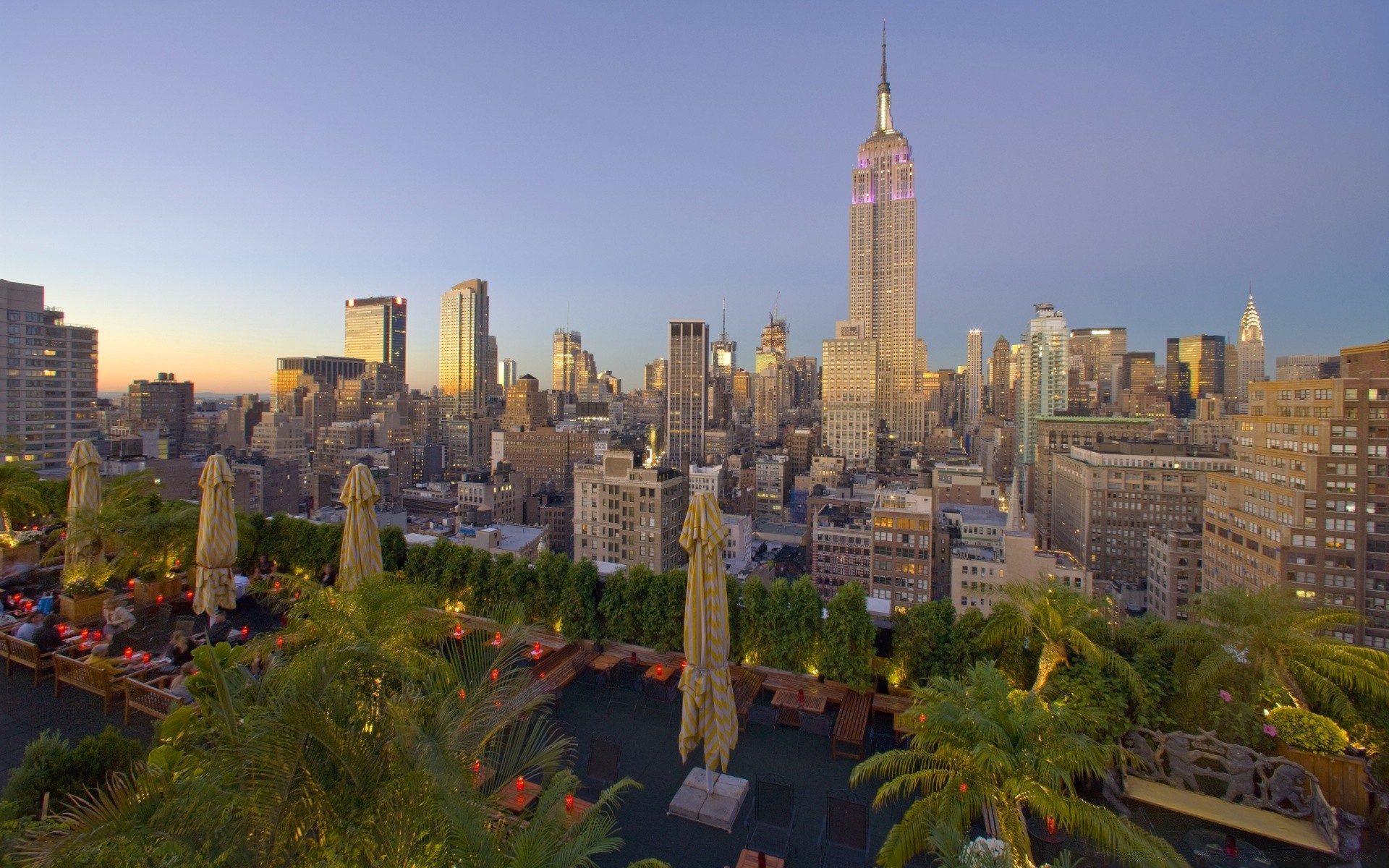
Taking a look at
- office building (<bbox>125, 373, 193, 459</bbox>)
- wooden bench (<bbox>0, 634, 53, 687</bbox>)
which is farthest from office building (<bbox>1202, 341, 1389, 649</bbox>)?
office building (<bbox>125, 373, 193, 459</bbox>)

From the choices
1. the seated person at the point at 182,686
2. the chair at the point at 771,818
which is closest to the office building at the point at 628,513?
the seated person at the point at 182,686

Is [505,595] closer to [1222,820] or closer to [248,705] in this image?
[248,705]

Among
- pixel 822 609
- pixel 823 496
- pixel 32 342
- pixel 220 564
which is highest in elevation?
pixel 32 342

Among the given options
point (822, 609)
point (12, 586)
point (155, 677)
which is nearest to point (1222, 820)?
point (822, 609)

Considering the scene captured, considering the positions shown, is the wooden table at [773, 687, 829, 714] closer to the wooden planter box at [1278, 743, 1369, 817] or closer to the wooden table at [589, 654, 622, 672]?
the wooden table at [589, 654, 622, 672]

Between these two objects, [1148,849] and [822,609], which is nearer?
[1148,849]
